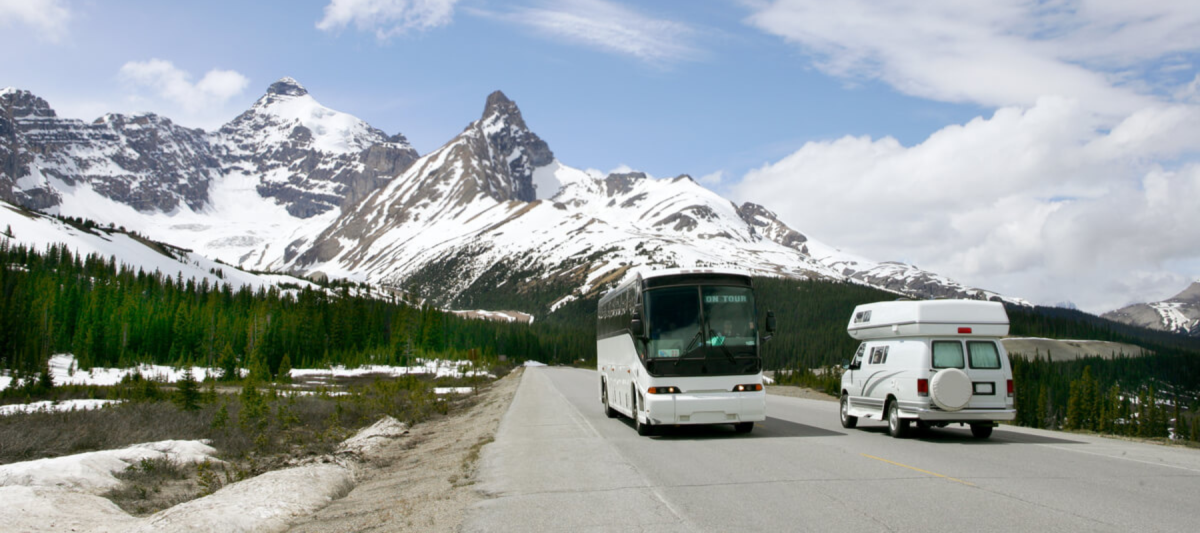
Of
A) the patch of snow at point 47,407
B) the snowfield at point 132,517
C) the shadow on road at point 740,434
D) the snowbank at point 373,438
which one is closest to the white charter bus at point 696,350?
the shadow on road at point 740,434

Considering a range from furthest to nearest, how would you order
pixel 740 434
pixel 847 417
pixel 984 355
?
pixel 847 417
pixel 740 434
pixel 984 355

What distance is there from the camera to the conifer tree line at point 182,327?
92.5m

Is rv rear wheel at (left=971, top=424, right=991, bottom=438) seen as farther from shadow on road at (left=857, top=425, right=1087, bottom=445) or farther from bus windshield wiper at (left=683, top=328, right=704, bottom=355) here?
bus windshield wiper at (left=683, top=328, right=704, bottom=355)

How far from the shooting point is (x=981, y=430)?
20.5m

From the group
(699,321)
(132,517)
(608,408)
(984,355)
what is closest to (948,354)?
(984,355)

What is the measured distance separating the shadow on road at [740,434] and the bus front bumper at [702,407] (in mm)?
600

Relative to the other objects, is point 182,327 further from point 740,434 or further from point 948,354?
point 948,354

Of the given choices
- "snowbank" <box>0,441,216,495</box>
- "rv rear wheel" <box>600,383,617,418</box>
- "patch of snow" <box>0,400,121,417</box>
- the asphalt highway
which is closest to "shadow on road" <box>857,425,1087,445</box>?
the asphalt highway

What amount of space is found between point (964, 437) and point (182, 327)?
10610 cm

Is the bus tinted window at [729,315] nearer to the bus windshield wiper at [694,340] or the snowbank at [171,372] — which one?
the bus windshield wiper at [694,340]

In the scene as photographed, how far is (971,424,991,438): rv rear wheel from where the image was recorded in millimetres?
20328

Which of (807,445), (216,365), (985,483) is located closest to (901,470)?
(985,483)

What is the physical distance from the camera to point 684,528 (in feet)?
31.2

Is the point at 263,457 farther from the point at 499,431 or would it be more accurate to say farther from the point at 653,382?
the point at 653,382
